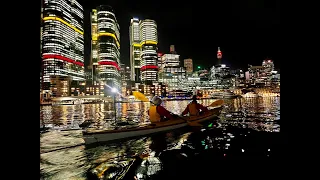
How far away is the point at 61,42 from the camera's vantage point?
13200cm

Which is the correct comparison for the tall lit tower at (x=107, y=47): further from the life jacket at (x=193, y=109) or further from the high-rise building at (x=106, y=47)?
the life jacket at (x=193, y=109)

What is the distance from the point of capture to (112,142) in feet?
34.3

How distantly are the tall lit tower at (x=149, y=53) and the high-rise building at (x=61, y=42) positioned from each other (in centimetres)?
5231

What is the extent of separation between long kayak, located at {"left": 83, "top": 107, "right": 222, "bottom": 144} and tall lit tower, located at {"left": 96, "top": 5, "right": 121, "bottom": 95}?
135 metres

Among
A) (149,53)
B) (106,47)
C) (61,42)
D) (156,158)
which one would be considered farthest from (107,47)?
(156,158)

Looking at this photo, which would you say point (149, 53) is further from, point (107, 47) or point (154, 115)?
point (154, 115)

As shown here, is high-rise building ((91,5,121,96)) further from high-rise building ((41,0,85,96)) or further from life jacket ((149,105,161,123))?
life jacket ((149,105,161,123))

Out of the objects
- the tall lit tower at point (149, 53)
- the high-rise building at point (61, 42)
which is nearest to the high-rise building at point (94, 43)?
the high-rise building at point (61, 42)

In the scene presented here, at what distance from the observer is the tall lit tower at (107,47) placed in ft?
488

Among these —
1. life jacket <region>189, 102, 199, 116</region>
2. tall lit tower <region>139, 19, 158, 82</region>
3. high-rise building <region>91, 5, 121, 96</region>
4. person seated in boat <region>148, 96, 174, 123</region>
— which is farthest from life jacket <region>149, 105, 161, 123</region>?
tall lit tower <region>139, 19, 158, 82</region>
